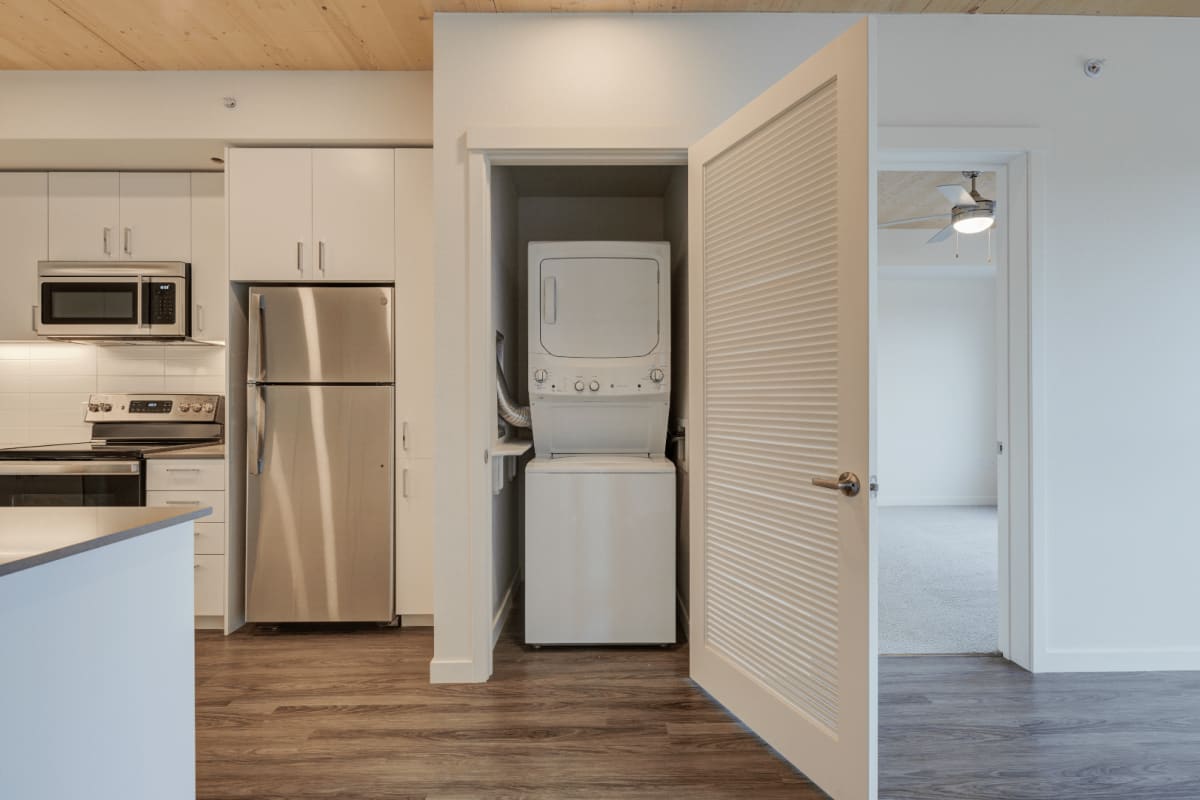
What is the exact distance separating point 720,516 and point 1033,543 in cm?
130

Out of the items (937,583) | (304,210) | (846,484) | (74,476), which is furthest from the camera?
(937,583)

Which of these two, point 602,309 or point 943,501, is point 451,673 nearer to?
point 602,309

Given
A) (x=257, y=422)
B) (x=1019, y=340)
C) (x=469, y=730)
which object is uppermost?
(x=1019, y=340)

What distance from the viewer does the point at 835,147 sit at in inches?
66.2

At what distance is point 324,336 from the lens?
292 centimetres

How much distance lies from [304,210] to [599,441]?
5.68 feet

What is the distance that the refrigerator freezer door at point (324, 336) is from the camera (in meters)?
2.92

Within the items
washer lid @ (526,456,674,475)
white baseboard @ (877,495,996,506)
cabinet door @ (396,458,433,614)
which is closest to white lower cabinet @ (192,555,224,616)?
cabinet door @ (396,458,433,614)

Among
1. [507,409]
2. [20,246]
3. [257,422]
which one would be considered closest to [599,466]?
[507,409]

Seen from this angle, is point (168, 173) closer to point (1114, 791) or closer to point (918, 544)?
point (1114, 791)

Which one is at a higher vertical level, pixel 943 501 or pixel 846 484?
pixel 846 484

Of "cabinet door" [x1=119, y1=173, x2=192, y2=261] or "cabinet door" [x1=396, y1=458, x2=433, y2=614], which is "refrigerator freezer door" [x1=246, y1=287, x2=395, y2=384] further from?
"cabinet door" [x1=119, y1=173, x2=192, y2=261]

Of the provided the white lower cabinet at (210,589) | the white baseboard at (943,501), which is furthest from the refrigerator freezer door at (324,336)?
the white baseboard at (943,501)

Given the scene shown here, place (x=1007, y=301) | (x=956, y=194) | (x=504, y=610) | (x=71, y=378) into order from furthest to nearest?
(x=956, y=194) < (x=71, y=378) < (x=504, y=610) < (x=1007, y=301)
